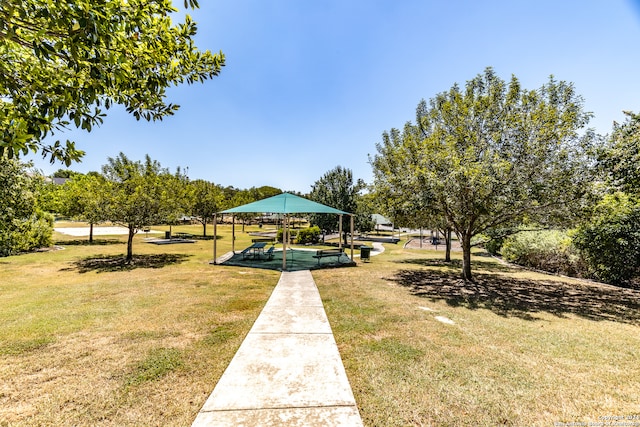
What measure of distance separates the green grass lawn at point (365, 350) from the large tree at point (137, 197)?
5111 mm

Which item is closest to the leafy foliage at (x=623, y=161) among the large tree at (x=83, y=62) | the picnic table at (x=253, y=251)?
the large tree at (x=83, y=62)

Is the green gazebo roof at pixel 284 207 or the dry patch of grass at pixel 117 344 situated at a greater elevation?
the green gazebo roof at pixel 284 207

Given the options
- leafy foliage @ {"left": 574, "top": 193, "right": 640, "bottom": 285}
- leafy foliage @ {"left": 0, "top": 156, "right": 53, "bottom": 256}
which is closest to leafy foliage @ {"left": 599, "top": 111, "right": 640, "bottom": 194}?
leafy foliage @ {"left": 574, "top": 193, "right": 640, "bottom": 285}

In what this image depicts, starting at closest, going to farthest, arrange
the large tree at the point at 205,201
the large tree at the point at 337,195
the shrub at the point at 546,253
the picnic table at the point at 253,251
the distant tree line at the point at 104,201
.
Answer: the distant tree line at the point at 104,201, the shrub at the point at 546,253, the picnic table at the point at 253,251, the large tree at the point at 337,195, the large tree at the point at 205,201

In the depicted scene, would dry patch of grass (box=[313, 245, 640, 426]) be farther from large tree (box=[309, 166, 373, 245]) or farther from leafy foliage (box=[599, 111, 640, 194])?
large tree (box=[309, 166, 373, 245])

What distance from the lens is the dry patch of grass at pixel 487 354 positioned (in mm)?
3508

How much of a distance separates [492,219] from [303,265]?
30.2ft

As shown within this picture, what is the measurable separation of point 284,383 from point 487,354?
12.3 feet

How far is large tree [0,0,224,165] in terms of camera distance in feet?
7.64

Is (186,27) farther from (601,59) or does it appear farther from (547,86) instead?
(547,86)

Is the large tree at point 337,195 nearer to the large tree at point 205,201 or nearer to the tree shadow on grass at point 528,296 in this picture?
the large tree at point 205,201

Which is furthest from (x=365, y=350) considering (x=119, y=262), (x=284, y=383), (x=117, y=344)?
(x=119, y=262)

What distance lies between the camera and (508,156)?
32.4 ft

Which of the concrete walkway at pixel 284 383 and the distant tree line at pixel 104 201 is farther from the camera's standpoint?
the distant tree line at pixel 104 201
